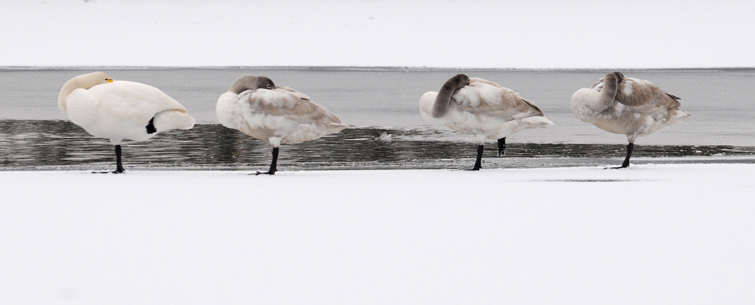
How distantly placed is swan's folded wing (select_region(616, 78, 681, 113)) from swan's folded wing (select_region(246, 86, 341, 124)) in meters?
3.07

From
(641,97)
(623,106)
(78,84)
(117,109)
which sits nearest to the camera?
(117,109)

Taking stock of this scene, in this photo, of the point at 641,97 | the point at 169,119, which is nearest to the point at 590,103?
the point at 641,97

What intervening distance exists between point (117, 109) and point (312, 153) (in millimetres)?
2688

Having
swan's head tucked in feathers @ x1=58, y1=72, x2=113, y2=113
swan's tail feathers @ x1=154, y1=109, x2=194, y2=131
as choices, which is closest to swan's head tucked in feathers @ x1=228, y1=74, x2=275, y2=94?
swan's tail feathers @ x1=154, y1=109, x2=194, y2=131

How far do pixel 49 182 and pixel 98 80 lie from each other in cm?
156

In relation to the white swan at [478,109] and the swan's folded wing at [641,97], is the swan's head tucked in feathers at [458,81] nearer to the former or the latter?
the white swan at [478,109]

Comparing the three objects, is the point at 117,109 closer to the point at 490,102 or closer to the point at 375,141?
the point at 490,102

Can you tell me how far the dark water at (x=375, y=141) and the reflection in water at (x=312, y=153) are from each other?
0.01m

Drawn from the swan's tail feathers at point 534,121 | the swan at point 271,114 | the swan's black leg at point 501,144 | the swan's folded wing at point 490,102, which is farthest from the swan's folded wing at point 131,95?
the swan's tail feathers at point 534,121

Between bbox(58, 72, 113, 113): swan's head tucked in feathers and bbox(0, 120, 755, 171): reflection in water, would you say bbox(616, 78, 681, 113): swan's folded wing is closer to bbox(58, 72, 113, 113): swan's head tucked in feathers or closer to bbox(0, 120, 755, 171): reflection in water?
bbox(0, 120, 755, 171): reflection in water

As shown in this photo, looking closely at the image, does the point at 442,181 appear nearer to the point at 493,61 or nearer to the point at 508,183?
the point at 508,183

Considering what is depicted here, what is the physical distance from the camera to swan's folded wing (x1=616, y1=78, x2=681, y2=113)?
8.81 meters

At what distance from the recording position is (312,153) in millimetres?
9836

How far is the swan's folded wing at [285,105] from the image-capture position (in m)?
7.70
